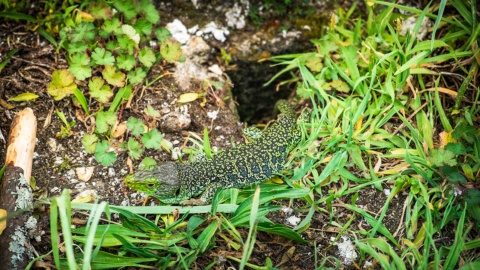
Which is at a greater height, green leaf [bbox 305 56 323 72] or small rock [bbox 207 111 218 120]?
green leaf [bbox 305 56 323 72]

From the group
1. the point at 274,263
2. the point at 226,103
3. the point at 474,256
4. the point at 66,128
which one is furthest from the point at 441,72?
the point at 66,128

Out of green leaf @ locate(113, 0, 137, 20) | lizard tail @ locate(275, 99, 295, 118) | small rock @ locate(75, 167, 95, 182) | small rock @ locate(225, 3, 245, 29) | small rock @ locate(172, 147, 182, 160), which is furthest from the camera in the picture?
small rock @ locate(225, 3, 245, 29)

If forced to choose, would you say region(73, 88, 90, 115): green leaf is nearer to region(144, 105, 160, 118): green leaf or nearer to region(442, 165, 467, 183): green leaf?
region(144, 105, 160, 118): green leaf

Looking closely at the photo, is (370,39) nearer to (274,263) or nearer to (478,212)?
(478,212)

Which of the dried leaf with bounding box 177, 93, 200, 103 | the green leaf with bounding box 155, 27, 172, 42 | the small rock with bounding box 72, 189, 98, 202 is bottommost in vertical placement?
the small rock with bounding box 72, 189, 98, 202

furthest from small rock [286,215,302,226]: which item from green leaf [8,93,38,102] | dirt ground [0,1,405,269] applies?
green leaf [8,93,38,102]

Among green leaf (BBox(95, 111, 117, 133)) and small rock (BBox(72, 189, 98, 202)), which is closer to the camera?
small rock (BBox(72, 189, 98, 202))

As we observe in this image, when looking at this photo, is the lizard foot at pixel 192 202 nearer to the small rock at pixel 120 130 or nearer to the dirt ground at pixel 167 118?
the dirt ground at pixel 167 118
